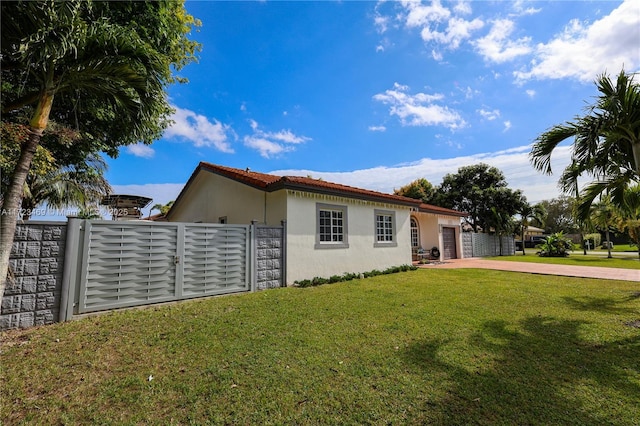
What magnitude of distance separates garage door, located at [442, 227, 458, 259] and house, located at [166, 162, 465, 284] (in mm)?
7084

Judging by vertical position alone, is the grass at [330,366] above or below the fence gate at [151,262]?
below

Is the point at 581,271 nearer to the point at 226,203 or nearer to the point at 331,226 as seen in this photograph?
the point at 331,226

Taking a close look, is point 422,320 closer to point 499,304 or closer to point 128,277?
point 499,304

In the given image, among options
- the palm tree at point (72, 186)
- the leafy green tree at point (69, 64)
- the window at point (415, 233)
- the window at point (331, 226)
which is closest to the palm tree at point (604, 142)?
the window at point (331, 226)

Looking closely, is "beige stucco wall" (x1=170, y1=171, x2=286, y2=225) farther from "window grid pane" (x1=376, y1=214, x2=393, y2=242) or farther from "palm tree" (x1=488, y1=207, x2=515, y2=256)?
"palm tree" (x1=488, y1=207, x2=515, y2=256)

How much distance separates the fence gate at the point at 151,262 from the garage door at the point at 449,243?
16.3 metres

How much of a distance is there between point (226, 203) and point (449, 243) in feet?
54.0

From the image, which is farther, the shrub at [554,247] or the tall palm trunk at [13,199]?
the shrub at [554,247]

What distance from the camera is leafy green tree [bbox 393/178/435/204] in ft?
101

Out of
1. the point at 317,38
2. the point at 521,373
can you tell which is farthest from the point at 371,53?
the point at 521,373

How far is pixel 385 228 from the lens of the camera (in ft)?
42.1

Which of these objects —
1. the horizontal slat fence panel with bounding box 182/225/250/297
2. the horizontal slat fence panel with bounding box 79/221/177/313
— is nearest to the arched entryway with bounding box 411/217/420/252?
the horizontal slat fence panel with bounding box 182/225/250/297

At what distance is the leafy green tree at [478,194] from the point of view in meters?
24.2

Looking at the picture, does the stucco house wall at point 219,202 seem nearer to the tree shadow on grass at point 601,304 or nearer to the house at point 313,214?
the house at point 313,214
